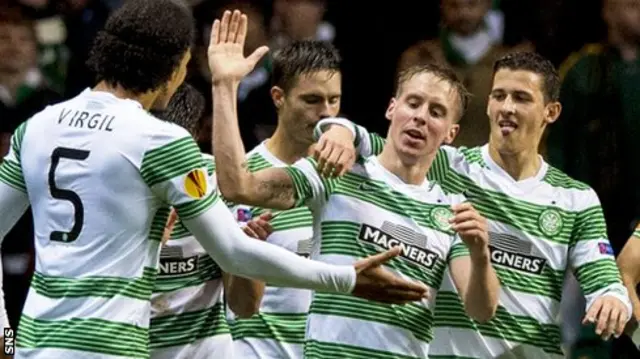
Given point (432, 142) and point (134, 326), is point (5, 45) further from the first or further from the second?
point (134, 326)

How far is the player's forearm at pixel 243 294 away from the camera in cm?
597

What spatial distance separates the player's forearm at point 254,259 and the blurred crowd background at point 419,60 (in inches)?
117

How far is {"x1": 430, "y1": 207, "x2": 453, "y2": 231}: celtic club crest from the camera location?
19.5 feet

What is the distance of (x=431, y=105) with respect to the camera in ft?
19.8

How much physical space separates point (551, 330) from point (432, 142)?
2.95 feet

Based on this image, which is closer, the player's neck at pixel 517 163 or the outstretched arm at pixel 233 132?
the outstretched arm at pixel 233 132

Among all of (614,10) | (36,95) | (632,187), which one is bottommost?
(36,95)

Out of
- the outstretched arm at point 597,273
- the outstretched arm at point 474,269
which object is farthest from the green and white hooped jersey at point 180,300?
the outstretched arm at point 597,273

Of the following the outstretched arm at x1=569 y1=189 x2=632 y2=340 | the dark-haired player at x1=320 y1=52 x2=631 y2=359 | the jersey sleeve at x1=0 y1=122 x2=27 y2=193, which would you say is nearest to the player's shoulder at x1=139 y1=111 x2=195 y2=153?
the jersey sleeve at x1=0 y1=122 x2=27 y2=193

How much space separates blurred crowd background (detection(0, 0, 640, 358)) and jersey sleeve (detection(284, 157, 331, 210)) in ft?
7.61

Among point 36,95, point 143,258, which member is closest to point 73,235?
point 143,258

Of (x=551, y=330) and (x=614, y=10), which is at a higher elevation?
(x=614, y=10)

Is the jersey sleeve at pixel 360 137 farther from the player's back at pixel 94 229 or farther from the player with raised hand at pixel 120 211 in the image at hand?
the player's back at pixel 94 229

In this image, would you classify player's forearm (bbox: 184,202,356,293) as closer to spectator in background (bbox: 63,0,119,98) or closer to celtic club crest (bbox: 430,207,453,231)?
celtic club crest (bbox: 430,207,453,231)
